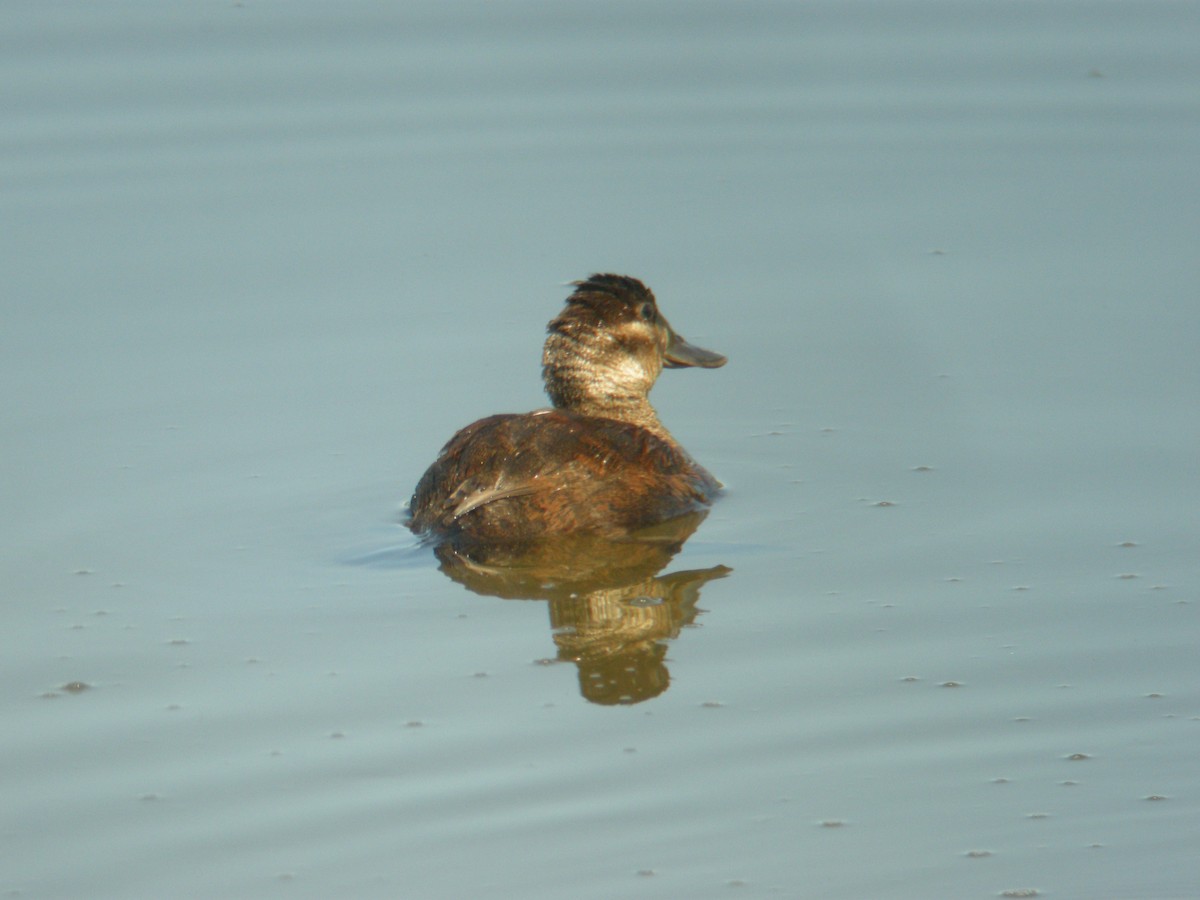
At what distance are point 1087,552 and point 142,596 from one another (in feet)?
11.4

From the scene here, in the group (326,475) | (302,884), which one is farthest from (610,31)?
(302,884)

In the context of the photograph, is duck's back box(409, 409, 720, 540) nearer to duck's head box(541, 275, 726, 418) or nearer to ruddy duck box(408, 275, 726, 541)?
ruddy duck box(408, 275, 726, 541)

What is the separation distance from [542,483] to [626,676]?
1491 mm

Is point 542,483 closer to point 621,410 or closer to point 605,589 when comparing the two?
A: point 605,589

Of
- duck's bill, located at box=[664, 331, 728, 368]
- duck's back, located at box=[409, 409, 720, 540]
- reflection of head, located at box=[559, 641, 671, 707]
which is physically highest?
duck's bill, located at box=[664, 331, 728, 368]

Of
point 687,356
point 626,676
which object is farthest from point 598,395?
point 626,676

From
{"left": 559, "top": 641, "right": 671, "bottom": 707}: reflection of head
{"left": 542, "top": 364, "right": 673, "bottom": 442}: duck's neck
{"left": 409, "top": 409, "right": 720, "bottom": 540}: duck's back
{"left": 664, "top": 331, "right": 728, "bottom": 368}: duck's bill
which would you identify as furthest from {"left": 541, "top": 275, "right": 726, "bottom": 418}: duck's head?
{"left": 559, "top": 641, "right": 671, "bottom": 707}: reflection of head

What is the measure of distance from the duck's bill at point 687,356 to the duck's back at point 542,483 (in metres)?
1.08

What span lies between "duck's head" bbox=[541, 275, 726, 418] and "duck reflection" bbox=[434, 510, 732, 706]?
91cm

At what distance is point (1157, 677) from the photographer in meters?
6.34

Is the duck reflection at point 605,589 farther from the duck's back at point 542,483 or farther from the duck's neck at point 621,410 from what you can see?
the duck's neck at point 621,410

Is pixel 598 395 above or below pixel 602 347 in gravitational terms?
below

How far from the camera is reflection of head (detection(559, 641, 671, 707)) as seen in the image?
6.40 metres

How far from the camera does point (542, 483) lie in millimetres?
7918
